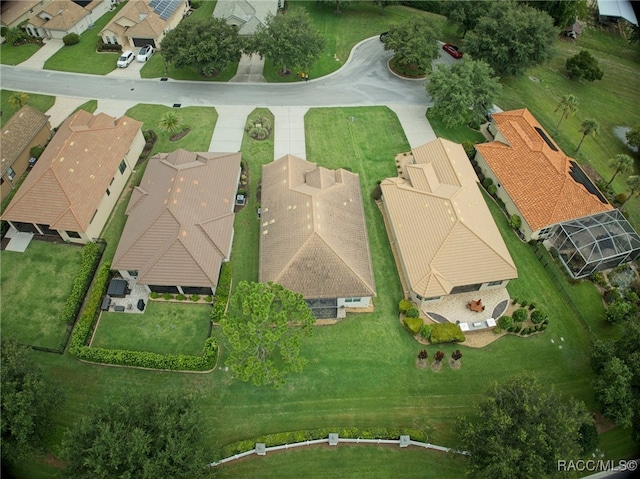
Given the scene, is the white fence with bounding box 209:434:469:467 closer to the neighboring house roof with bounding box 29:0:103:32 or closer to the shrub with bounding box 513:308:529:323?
the shrub with bounding box 513:308:529:323

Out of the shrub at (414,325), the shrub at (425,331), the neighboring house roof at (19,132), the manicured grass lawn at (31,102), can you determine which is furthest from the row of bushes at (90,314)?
the manicured grass lawn at (31,102)

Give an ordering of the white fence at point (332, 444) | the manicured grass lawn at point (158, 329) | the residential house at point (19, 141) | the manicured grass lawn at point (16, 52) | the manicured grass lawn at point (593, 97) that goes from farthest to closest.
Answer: the manicured grass lawn at point (16, 52) < the manicured grass lawn at point (593, 97) < the residential house at point (19, 141) < the manicured grass lawn at point (158, 329) < the white fence at point (332, 444)

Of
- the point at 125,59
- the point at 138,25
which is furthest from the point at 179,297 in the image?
the point at 138,25

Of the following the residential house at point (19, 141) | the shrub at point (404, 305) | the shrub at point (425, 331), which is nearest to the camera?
the shrub at point (425, 331)

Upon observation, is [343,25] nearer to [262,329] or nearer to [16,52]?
[16,52]

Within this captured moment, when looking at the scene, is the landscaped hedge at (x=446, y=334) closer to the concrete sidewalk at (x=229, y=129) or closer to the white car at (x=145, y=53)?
the concrete sidewalk at (x=229, y=129)

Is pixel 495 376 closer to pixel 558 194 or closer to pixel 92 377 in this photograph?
pixel 558 194
